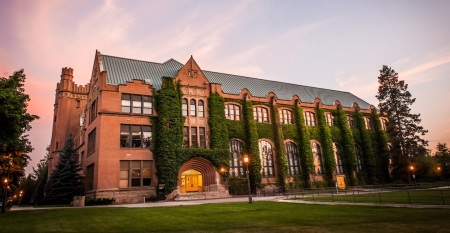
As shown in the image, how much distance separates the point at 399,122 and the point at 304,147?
16.8 meters

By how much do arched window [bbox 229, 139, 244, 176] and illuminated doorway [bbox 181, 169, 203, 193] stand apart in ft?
13.8

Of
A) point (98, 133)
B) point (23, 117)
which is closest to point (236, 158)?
point (98, 133)

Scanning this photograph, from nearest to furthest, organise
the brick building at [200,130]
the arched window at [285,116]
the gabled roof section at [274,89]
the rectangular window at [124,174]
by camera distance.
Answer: the rectangular window at [124,174]
the brick building at [200,130]
the arched window at [285,116]
the gabled roof section at [274,89]

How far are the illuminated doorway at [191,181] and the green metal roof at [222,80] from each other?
11.5m

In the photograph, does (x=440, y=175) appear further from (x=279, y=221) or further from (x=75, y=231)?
(x=75, y=231)

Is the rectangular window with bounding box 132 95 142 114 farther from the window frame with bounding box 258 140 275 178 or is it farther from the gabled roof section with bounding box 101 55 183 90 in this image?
the window frame with bounding box 258 140 275 178

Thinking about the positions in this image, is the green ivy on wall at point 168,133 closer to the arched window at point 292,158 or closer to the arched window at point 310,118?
the arched window at point 292,158

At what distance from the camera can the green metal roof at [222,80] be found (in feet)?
119

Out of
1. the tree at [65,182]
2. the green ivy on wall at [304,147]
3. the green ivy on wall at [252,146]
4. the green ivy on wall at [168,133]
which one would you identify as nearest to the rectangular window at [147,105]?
the green ivy on wall at [168,133]

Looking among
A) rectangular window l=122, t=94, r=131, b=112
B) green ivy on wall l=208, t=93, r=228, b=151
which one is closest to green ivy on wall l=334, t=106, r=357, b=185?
green ivy on wall l=208, t=93, r=228, b=151

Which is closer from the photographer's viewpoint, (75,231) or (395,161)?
(75,231)

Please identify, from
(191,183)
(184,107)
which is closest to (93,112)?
(184,107)

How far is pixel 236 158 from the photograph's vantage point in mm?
37688

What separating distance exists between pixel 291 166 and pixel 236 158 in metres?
9.33
